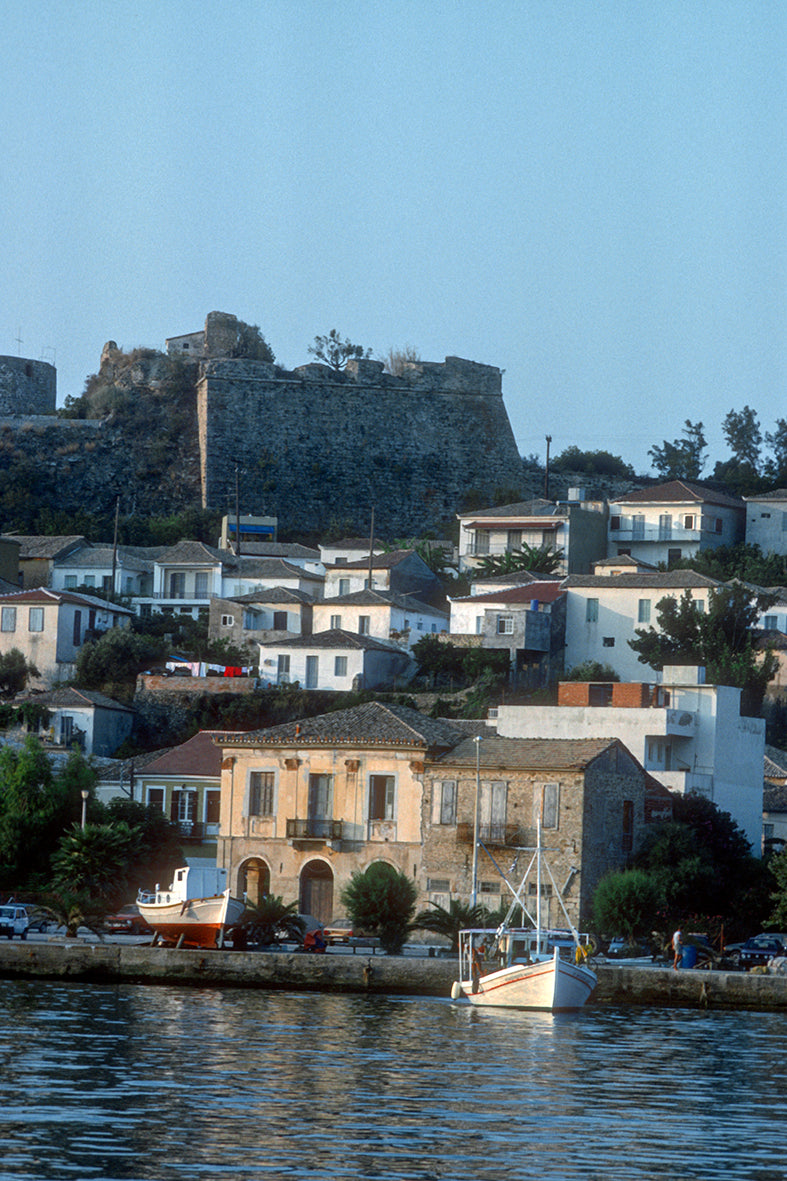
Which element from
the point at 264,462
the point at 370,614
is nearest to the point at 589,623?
the point at 370,614

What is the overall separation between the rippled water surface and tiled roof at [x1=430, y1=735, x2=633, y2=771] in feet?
39.2

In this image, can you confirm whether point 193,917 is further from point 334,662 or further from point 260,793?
point 334,662

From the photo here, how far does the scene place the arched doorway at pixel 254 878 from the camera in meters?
49.5

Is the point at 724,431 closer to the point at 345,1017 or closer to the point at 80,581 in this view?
the point at 80,581

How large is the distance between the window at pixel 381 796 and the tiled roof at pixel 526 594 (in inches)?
961

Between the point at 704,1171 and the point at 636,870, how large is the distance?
26587 millimetres

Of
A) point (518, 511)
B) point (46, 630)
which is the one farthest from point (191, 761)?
Answer: point (518, 511)

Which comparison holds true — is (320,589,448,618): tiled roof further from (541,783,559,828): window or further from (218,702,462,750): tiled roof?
(541,783,559,828): window

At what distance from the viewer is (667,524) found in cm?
8500

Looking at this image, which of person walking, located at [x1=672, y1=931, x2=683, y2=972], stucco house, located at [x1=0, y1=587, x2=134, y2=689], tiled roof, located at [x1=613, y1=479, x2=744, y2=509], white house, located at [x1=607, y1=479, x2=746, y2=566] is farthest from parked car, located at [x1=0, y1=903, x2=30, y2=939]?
tiled roof, located at [x1=613, y1=479, x2=744, y2=509]

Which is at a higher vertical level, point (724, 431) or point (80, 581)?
point (724, 431)

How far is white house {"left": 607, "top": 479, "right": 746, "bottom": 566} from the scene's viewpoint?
84.8 metres

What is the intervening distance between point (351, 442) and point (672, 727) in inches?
2066

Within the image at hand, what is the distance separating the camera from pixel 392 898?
41.8 metres
